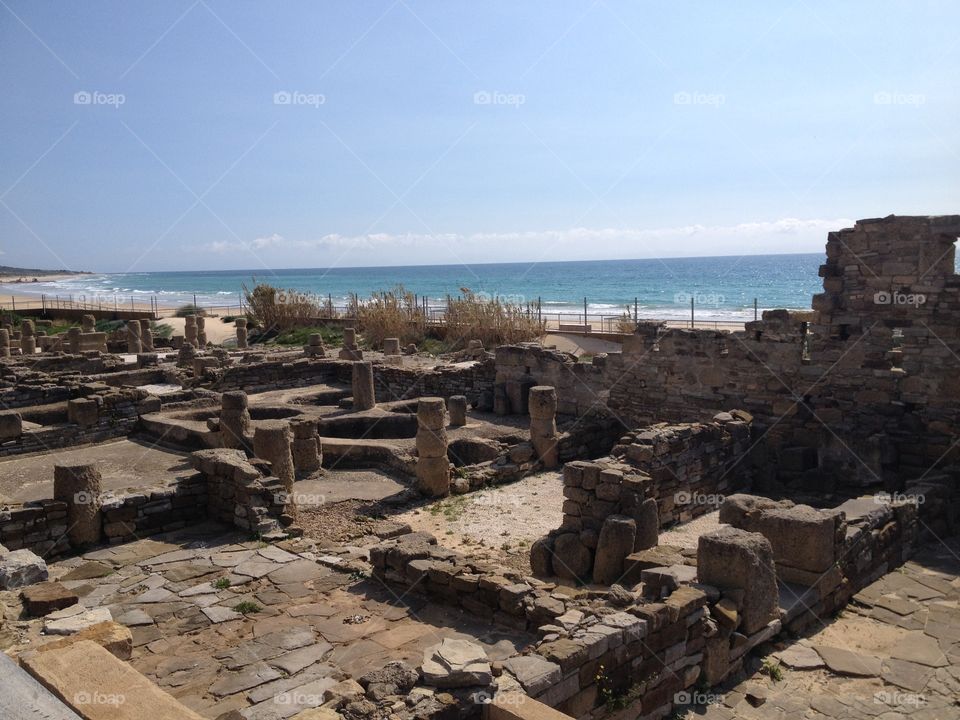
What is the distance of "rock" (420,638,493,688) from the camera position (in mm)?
4871

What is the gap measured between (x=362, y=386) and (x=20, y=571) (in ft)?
32.2

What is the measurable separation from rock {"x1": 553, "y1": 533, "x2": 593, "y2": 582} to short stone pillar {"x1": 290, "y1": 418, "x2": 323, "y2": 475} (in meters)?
5.89

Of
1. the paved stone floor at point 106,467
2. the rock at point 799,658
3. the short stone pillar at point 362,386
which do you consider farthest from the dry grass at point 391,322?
the rock at point 799,658

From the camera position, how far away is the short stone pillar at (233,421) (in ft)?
45.5

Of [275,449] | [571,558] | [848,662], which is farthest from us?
[275,449]

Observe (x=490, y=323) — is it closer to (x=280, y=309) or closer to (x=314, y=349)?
(x=314, y=349)

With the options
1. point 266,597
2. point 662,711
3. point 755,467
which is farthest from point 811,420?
point 266,597

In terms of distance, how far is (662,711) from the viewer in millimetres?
5938

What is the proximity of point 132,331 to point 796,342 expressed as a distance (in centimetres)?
2319

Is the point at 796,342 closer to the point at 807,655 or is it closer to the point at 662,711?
the point at 807,655

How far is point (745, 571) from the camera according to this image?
6758 mm

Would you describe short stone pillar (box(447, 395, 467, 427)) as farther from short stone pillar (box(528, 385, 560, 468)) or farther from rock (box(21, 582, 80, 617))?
rock (box(21, 582, 80, 617))

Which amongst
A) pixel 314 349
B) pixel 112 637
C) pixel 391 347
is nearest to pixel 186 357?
pixel 314 349

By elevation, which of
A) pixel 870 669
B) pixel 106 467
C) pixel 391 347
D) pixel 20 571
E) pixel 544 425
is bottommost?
pixel 870 669
